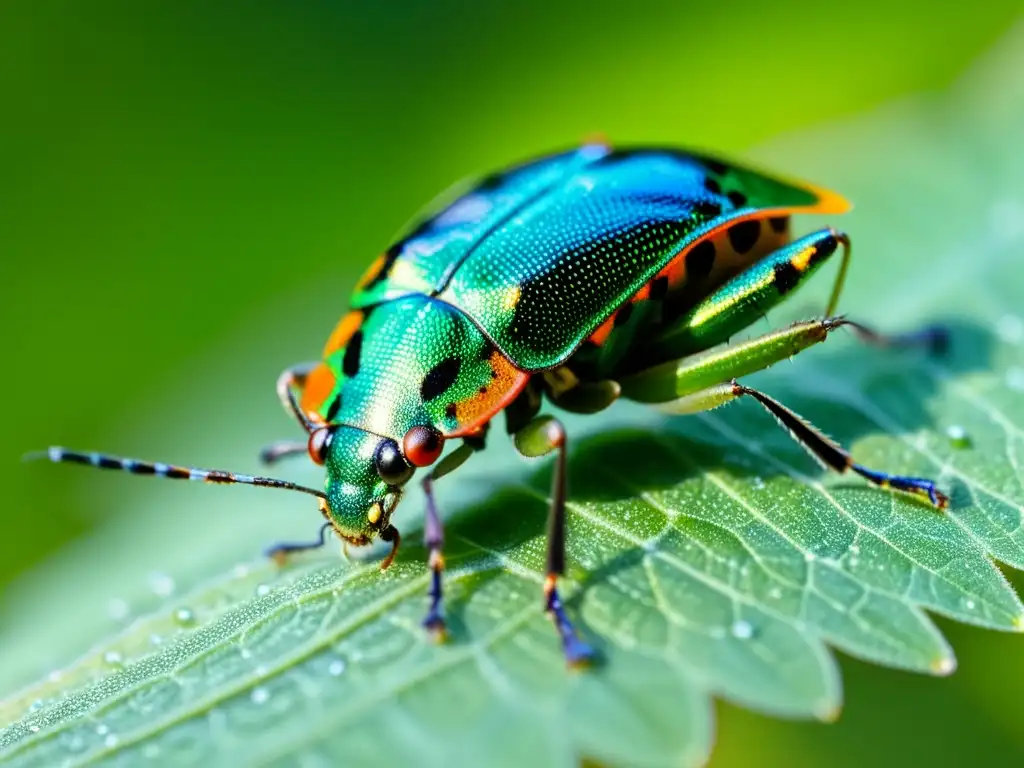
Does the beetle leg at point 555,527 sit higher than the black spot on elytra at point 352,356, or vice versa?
the black spot on elytra at point 352,356

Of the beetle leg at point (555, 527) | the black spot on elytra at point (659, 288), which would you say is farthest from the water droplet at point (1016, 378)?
the beetle leg at point (555, 527)

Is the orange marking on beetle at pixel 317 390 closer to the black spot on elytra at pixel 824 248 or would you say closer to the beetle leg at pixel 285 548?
the beetle leg at pixel 285 548

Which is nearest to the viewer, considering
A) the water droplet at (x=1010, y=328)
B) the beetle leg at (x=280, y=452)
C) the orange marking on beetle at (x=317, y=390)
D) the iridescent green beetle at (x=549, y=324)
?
the iridescent green beetle at (x=549, y=324)

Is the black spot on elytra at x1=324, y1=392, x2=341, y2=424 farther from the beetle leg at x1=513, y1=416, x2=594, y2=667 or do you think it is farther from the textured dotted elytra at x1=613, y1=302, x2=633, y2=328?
the textured dotted elytra at x1=613, y1=302, x2=633, y2=328

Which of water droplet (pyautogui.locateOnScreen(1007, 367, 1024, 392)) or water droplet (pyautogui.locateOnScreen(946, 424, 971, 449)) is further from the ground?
water droplet (pyautogui.locateOnScreen(1007, 367, 1024, 392))

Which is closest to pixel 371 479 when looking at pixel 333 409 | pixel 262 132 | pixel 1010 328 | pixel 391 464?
pixel 391 464

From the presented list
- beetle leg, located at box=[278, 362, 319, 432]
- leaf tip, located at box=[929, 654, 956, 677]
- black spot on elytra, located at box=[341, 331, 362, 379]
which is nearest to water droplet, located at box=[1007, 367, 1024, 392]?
leaf tip, located at box=[929, 654, 956, 677]
